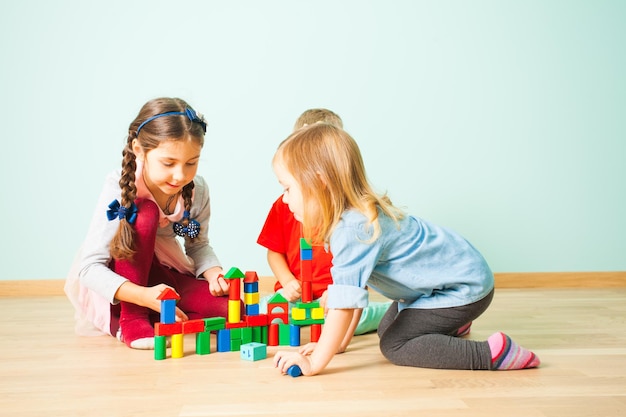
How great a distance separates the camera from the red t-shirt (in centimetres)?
178

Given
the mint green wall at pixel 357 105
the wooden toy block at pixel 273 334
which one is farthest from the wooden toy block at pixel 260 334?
the mint green wall at pixel 357 105

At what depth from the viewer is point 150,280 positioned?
64.8 inches

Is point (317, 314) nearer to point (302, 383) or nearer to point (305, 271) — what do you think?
point (305, 271)

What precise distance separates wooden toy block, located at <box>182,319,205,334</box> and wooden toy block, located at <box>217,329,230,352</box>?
5cm

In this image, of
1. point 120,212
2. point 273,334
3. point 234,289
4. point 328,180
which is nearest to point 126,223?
point 120,212

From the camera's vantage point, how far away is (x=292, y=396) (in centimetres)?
103

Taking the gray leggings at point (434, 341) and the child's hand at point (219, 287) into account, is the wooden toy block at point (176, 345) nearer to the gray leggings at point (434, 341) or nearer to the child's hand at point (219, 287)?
the child's hand at point (219, 287)

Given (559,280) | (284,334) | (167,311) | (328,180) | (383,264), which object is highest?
(328,180)

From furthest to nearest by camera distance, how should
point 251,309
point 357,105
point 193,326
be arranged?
point 357,105, point 251,309, point 193,326

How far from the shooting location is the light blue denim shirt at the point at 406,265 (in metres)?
1.15

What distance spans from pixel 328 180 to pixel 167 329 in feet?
1.49

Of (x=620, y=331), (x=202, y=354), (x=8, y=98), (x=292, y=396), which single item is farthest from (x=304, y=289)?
(x=8, y=98)

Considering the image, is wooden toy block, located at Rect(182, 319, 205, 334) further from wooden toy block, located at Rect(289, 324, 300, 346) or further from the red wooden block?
wooden toy block, located at Rect(289, 324, 300, 346)

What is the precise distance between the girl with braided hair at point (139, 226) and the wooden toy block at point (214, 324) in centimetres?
8
